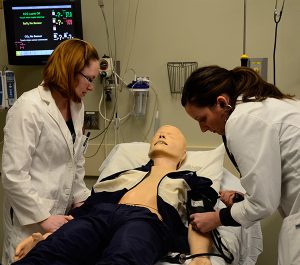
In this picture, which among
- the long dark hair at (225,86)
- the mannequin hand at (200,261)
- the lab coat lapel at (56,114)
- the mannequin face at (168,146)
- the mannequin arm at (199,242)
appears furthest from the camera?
the mannequin face at (168,146)

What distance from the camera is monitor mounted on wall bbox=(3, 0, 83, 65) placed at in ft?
8.55

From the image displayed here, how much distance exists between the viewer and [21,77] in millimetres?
2932

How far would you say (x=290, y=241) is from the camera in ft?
4.17

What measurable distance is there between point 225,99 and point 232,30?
1.42 metres

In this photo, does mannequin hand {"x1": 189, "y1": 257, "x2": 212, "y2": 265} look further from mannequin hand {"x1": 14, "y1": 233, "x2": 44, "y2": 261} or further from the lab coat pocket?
mannequin hand {"x1": 14, "y1": 233, "x2": 44, "y2": 261}

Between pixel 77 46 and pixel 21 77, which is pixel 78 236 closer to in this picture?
pixel 77 46


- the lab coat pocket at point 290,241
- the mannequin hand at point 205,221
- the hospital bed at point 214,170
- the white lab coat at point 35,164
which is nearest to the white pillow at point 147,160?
the hospital bed at point 214,170

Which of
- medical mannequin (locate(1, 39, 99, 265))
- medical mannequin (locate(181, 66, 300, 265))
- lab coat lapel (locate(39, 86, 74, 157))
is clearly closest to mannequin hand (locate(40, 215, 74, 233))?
medical mannequin (locate(1, 39, 99, 265))

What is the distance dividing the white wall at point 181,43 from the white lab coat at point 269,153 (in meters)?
1.40

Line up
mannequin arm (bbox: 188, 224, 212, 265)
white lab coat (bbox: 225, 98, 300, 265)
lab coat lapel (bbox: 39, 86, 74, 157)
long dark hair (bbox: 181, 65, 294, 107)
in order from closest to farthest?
white lab coat (bbox: 225, 98, 300, 265) → long dark hair (bbox: 181, 65, 294, 107) → mannequin arm (bbox: 188, 224, 212, 265) → lab coat lapel (bbox: 39, 86, 74, 157)

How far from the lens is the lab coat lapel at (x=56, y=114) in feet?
5.82

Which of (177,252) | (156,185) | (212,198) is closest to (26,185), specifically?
(156,185)

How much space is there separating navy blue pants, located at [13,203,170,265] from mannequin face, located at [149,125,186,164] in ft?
1.72

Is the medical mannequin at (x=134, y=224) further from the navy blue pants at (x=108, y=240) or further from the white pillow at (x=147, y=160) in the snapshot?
the white pillow at (x=147, y=160)
